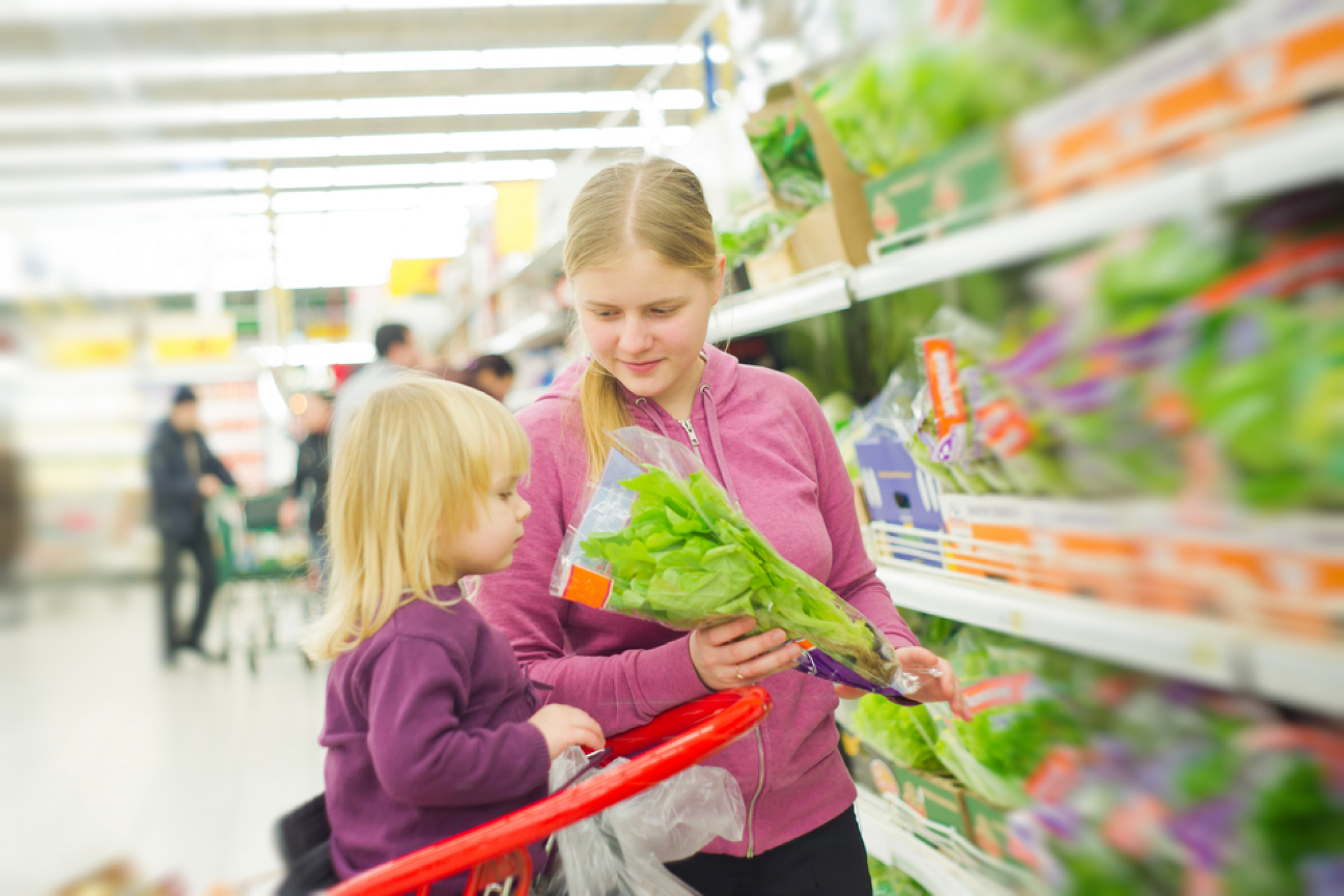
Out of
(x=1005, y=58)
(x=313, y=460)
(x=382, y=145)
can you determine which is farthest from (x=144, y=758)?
(x=382, y=145)

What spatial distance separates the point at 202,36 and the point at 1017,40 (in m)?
11.8

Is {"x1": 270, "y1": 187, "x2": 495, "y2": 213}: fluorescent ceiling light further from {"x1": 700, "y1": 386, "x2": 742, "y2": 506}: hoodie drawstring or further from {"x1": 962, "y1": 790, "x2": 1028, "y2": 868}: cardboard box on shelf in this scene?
{"x1": 962, "y1": 790, "x2": 1028, "y2": 868}: cardboard box on shelf

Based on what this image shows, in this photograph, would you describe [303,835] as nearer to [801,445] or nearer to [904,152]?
[801,445]

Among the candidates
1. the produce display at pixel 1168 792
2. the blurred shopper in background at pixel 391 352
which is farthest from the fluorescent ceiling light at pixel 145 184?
the produce display at pixel 1168 792

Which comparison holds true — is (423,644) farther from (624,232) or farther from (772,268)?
(772,268)

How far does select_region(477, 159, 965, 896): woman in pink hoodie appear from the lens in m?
1.19

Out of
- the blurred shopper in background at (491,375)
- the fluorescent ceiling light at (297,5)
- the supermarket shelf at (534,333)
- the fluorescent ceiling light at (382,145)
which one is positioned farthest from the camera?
the fluorescent ceiling light at (382,145)

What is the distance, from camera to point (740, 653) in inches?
40.1

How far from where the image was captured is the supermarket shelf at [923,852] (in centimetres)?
154

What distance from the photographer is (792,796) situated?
1.25m

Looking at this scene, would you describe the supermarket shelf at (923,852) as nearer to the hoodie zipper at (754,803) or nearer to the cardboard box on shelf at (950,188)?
the hoodie zipper at (754,803)

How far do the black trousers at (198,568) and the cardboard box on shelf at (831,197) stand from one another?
19.7 feet

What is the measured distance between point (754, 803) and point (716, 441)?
52 centimetres

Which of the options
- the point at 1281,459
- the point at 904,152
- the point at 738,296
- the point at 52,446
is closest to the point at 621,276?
the point at 904,152
